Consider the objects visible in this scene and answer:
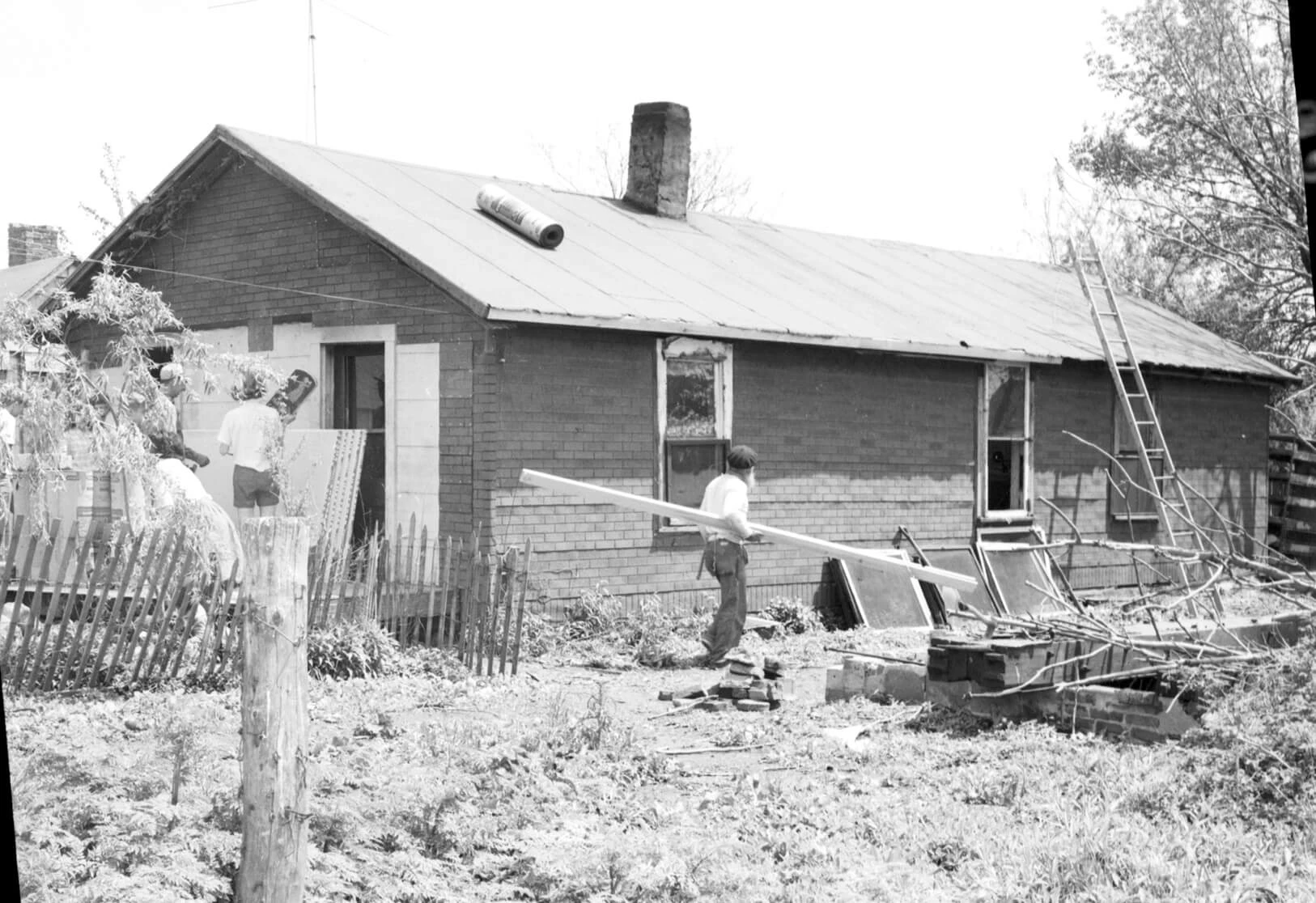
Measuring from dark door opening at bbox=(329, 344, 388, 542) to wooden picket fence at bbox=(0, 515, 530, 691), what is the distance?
2.85 metres

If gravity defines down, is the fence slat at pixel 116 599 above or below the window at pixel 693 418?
below

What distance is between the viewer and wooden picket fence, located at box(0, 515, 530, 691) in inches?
334

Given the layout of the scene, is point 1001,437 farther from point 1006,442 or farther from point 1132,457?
point 1132,457

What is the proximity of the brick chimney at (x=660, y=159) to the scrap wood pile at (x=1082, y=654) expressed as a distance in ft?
32.4

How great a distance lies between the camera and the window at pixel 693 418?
13.5 m

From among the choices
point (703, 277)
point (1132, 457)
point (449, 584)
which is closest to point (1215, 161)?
point (1132, 457)

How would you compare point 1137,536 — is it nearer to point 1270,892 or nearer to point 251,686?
point 1270,892

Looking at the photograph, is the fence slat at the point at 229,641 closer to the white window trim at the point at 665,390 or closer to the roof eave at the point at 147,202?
the white window trim at the point at 665,390

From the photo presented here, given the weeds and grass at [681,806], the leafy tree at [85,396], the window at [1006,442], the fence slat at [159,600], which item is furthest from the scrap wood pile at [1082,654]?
the window at [1006,442]

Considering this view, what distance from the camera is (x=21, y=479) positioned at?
8336mm

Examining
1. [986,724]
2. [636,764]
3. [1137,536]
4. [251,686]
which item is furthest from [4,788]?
[1137,536]

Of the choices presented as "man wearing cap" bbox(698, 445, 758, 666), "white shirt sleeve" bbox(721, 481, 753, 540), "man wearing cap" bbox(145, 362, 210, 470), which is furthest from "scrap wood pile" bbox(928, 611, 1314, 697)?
"man wearing cap" bbox(145, 362, 210, 470)

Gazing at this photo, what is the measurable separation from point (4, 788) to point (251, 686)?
3.69m

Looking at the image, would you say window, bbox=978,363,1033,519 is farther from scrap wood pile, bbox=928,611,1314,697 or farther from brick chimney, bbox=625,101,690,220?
scrap wood pile, bbox=928,611,1314,697
